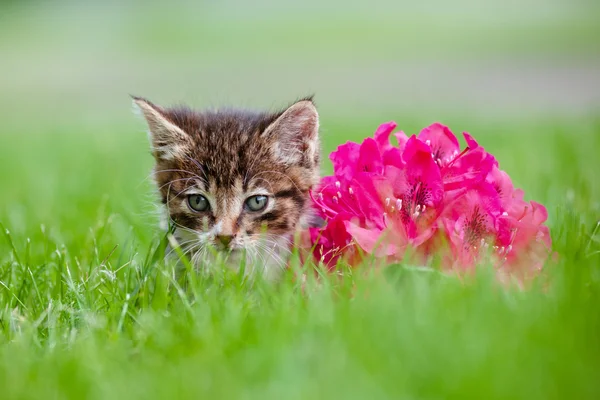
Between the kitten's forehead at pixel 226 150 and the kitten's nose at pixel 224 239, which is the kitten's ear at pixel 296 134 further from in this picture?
the kitten's nose at pixel 224 239

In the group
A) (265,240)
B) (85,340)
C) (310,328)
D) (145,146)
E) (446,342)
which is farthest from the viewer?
(145,146)

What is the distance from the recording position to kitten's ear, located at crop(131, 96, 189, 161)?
119 inches

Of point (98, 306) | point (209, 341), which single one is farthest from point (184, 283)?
point (209, 341)

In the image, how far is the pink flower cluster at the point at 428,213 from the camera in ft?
8.42

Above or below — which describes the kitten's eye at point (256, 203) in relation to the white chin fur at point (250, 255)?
above

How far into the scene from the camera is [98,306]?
100 inches

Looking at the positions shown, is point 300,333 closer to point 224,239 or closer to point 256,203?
point 224,239

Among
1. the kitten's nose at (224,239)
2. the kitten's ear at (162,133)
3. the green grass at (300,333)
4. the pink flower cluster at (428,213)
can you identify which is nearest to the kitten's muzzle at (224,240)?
the kitten's nose at (224,239)

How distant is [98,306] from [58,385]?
0.65 meters

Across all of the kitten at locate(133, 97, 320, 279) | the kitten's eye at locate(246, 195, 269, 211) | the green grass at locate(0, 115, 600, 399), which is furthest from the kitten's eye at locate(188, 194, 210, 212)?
the green grass at locate(0, 115, 600, 399)

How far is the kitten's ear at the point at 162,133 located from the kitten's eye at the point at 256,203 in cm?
34

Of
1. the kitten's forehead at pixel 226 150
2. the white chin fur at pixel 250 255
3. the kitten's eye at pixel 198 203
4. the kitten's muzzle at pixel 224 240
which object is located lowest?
the white chin fur at pixel 250 255

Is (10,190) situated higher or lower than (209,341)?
lower

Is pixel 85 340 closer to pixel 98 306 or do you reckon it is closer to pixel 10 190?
pixel 98 306
